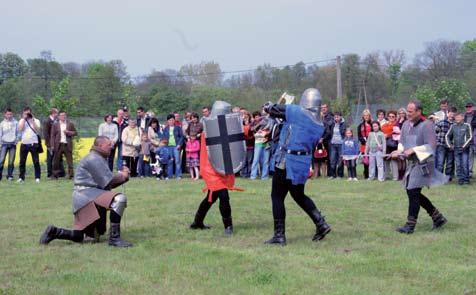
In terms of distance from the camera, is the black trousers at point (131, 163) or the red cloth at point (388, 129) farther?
the black trousers at point (131, 163)

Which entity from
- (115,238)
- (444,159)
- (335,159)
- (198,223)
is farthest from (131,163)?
(115,238)

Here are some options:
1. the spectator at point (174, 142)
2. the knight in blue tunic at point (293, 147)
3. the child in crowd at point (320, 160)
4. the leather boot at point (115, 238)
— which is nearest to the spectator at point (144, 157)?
the spectator at point (174, 142)

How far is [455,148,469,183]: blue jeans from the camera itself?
1509 centimetres

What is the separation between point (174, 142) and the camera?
58.4 ft

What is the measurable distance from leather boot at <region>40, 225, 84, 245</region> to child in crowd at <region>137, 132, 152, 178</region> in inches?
373

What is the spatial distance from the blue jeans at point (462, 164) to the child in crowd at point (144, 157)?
8166 mm

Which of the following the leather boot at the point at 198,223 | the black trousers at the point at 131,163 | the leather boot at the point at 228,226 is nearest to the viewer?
the leather boot at the point at 228,226

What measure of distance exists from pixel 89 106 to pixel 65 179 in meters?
24.1

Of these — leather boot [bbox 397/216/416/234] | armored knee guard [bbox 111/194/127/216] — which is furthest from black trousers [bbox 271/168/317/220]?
armored knee guard [bbox 111/194/127/216]

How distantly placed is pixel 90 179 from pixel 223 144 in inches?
74.2

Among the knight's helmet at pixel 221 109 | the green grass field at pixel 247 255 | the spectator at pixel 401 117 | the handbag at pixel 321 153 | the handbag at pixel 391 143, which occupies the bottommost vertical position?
the green grass field at pixel 247 255

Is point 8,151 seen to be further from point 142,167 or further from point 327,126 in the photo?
point 327,126

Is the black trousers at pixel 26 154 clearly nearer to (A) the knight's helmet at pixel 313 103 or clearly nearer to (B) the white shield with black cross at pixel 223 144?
→ (B) the white shield with black cross at pixel 223 144

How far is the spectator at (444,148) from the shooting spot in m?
15.5
